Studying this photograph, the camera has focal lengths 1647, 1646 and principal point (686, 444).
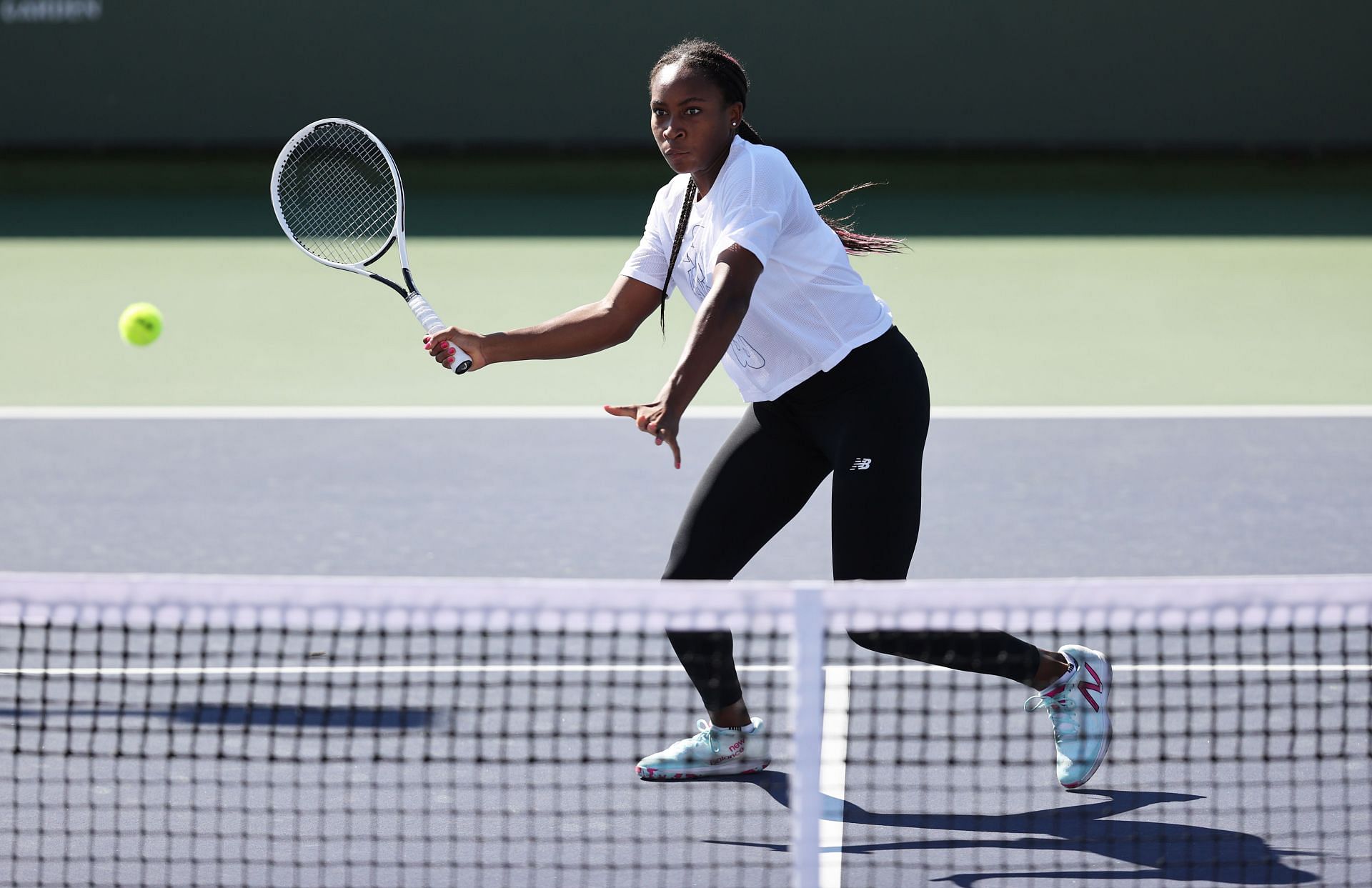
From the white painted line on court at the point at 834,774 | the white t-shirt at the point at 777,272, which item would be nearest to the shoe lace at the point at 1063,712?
the white painted line on court at the point at 834,774

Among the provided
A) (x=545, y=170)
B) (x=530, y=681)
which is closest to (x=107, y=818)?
(x=530, y=681)

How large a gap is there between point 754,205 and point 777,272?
7.7 inches

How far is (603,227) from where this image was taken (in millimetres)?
11062

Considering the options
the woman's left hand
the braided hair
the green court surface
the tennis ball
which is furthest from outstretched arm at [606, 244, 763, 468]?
the tennis ball

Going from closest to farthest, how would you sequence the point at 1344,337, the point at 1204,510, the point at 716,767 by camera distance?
the point at 716,767 → the point at 1204,510 → the point at 1344,337

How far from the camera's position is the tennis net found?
258cm

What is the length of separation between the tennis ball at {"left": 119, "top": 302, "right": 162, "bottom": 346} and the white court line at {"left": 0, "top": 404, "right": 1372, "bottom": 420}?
0.35 metres

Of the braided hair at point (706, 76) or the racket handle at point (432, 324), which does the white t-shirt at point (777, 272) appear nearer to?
the braided hair at point (706, 76)

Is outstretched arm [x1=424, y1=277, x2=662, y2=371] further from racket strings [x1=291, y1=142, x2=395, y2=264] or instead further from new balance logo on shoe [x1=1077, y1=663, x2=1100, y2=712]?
new balance logo on shoe [x1=1077, y1=663, x2=1100, y2=712]

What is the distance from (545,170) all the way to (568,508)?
25.7 feet

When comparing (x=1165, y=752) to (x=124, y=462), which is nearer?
(x=1165, y=752)

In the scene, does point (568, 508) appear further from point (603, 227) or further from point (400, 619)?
point (603, 227)

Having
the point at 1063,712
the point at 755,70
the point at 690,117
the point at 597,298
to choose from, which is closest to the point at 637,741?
the point at 1063,712

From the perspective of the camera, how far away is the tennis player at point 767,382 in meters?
3.32
